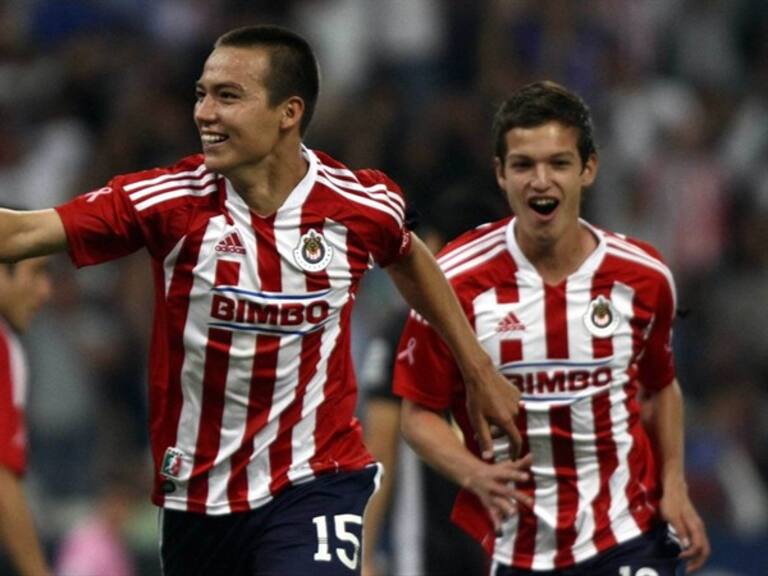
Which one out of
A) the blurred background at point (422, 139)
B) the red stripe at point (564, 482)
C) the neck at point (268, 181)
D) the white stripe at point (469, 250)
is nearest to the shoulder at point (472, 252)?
the white stripe at point (469, 250)

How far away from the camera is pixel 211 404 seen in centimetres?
558

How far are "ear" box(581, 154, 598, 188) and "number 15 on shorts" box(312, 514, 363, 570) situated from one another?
135cm

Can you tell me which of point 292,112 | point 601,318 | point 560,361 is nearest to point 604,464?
point 560,361

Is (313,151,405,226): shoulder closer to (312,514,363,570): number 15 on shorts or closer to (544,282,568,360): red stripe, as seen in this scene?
(544,282,568,360): red stripe

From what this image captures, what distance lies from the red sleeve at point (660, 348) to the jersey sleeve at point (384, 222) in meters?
0.91

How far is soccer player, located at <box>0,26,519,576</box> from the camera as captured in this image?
5477 millimetres

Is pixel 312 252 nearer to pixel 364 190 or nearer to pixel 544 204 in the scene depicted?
pixel 364 190

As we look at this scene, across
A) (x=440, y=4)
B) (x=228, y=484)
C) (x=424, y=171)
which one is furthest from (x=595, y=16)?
(x=228, y=484)

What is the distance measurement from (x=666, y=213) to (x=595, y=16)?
1495 millimetres

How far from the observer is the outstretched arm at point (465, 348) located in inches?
225

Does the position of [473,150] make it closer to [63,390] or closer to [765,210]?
[765,210]

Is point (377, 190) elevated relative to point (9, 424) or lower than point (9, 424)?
elevated

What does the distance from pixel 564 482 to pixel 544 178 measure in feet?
3.20

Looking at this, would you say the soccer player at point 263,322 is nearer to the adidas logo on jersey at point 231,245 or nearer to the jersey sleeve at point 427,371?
the adidas logo on jersey at point 231,245
